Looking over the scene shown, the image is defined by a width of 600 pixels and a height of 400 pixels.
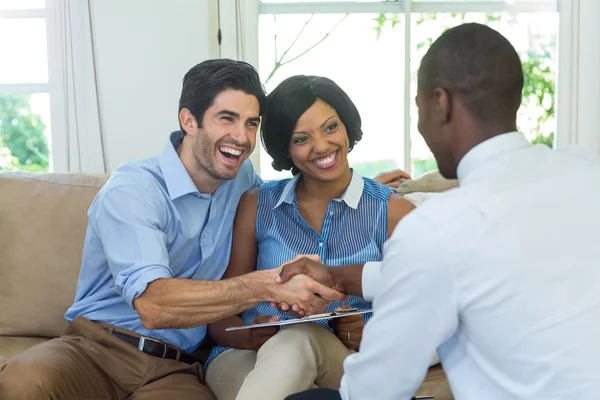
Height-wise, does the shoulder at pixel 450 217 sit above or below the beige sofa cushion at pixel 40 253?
above

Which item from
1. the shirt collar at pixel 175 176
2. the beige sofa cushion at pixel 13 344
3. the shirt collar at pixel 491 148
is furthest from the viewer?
the beige sofa cushion at pixel 13 344

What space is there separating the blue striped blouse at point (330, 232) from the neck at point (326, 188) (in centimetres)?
3

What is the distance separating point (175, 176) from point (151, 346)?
48 cm

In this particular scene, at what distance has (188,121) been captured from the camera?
2273 mm

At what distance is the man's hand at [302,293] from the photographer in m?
1.97

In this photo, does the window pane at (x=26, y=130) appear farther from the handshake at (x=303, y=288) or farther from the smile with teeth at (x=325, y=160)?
the handshake at (x=303, y=288)

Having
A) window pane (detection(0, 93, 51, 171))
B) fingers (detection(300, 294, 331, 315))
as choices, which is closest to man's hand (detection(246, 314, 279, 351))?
fingers (detection(300, 294, 331, 315))

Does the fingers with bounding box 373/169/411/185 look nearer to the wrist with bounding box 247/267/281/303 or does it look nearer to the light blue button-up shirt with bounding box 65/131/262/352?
the light blue button-up shirt with bounding box 65/131/262/352

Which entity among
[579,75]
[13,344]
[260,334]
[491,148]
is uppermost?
[579,75]

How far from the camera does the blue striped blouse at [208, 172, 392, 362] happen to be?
2.17m

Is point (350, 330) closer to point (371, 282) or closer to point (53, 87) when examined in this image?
point (371, 282)

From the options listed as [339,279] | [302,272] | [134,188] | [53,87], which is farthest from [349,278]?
[53,87]

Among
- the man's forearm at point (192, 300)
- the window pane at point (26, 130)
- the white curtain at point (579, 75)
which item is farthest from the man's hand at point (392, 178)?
the window pane at point (26, 130)

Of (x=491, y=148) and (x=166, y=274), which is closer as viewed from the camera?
(x=491, y=148)
